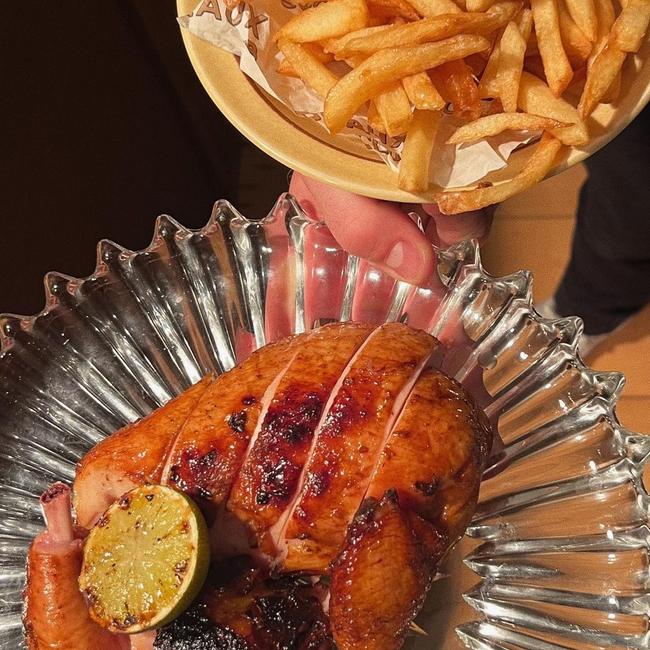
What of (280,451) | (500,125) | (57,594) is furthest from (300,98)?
(57,594)

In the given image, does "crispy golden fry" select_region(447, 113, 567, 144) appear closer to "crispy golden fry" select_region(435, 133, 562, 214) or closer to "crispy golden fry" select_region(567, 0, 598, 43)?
"crispy golden fry" select_region(435, 133, 562, 214)

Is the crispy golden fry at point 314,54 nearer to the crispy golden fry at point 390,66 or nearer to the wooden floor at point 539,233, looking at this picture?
the crispy golden fry at point 390,66

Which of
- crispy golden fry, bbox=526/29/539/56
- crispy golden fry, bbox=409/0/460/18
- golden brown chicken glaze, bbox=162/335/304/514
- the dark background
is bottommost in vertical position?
golden brown chicken glaze, bbox=162/335/304/514

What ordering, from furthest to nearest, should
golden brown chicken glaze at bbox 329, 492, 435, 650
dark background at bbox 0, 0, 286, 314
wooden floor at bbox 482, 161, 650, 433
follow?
wooden floor at bbox 482, 161, 650, 433 < dark background at bbox 0, 0, 286, 314 < golden brown chicken glaze at bbox 329, 492, 435, 650

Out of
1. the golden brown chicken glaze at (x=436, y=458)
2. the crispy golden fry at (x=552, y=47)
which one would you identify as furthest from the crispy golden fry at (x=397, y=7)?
the golden brown chicken glaze at (x=436, y=458)

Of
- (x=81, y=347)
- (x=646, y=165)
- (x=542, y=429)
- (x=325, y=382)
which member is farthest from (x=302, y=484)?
(x=646, y=165)

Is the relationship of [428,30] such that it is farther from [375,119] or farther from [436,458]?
[436,458]

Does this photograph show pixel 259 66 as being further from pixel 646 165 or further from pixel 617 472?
pixel 646 165

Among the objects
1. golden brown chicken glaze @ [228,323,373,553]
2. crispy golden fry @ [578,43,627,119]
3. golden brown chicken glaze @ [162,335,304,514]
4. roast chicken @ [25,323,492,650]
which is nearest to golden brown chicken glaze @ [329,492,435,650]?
roast chicken @ [25,323,492,650]
